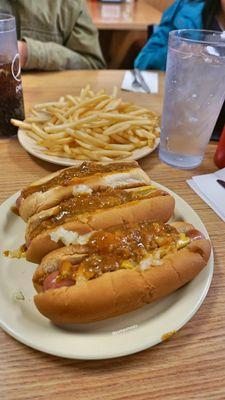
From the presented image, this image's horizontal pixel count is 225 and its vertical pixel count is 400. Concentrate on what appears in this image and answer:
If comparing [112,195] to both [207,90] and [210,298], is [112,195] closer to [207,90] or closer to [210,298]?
[210,298]

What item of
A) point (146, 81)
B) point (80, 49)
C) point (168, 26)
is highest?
point (168, 26)

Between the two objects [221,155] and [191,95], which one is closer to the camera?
[191,95]

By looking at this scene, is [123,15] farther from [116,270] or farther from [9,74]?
[116,270]

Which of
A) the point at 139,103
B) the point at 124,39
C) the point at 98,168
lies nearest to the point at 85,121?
the point at 98,168

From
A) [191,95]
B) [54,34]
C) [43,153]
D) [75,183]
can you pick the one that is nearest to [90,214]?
[75,183]

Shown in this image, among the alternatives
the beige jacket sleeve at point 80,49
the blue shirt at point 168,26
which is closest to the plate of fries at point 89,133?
the beige jacket sleeve at point 80,49

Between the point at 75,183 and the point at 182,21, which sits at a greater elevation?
the point at 182,21
